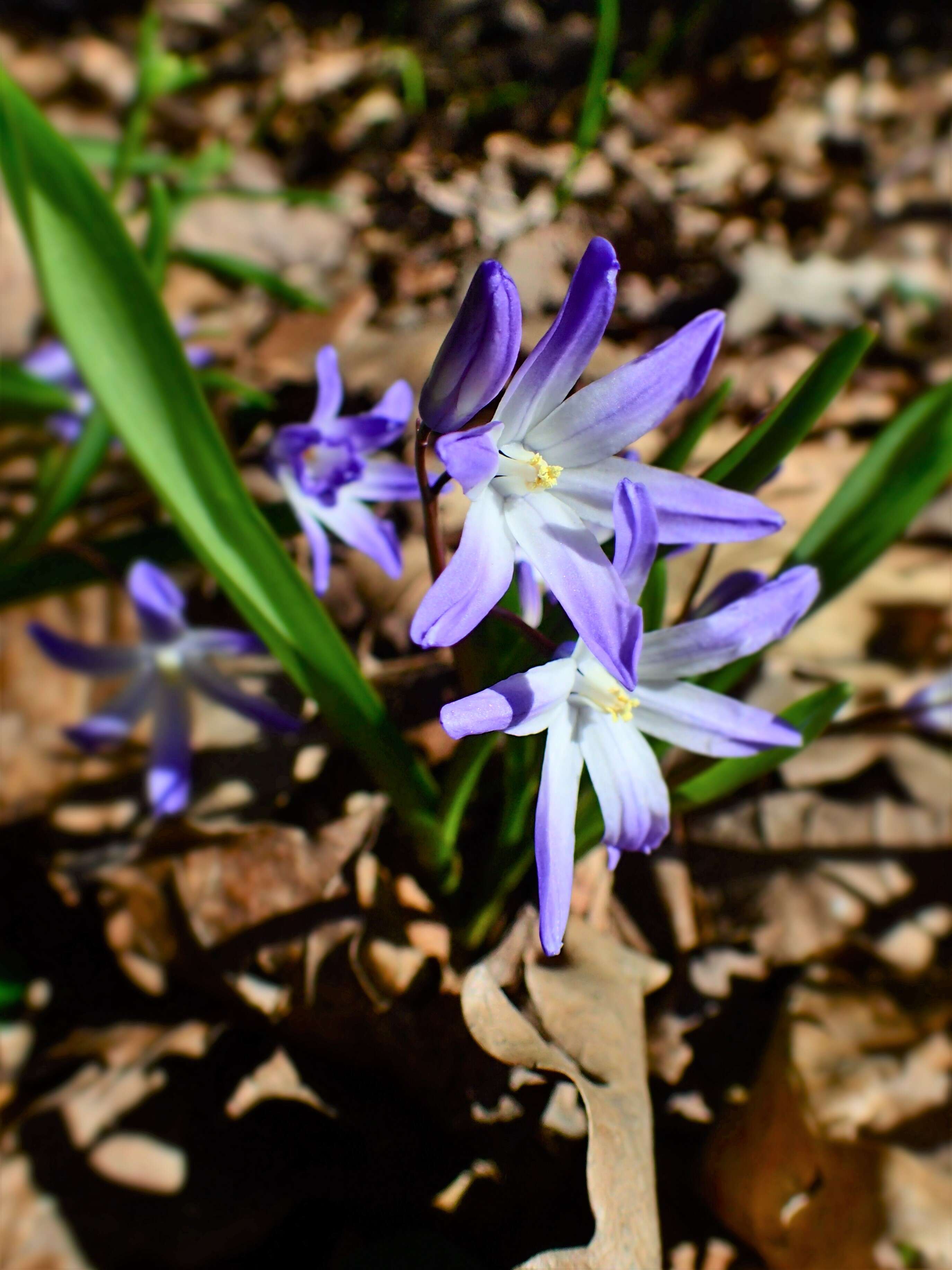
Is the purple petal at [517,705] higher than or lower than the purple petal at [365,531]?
higher

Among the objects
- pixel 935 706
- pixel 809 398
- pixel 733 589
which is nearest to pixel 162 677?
pixel 733 589

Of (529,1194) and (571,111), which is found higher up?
(571,111)

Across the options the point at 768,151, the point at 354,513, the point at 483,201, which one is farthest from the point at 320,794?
the point at 768,151

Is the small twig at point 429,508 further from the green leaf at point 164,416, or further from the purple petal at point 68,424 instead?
the purple petal at point 68,424

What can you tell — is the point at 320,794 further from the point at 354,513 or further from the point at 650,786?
the point at 650,786

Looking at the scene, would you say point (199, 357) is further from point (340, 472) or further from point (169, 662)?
point (340, 472)

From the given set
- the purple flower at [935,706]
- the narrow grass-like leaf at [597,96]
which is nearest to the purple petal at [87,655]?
the narrow grass-like leaf at [597,96]

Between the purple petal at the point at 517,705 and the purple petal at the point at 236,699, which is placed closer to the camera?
the purple petal at the point at 517,705
